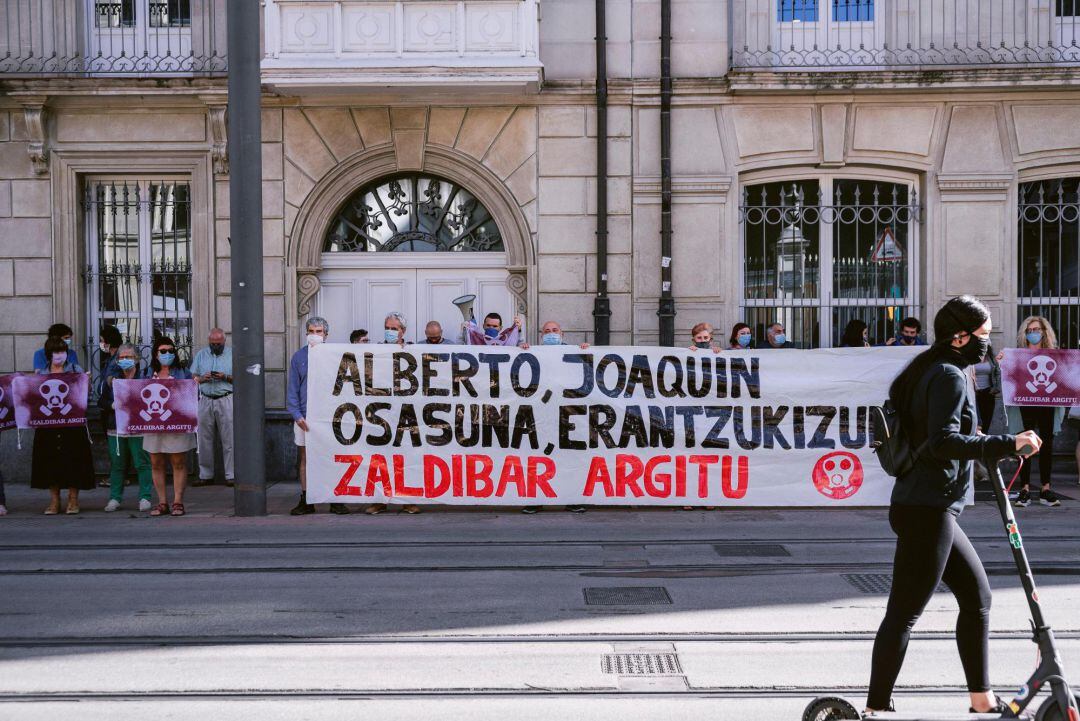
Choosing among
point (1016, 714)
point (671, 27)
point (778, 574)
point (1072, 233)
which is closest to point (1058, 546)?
point (778, 574)

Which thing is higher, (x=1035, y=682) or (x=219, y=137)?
Result: (x=219, y=137)

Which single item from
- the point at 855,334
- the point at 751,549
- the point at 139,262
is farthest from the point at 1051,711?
Result: the point at 139,262

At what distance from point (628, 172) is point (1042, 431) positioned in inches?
233

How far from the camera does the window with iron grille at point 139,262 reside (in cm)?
1479

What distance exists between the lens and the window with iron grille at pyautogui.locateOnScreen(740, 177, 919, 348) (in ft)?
48.2

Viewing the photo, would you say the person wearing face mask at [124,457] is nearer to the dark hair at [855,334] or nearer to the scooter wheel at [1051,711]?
the dark hair at [855,334]

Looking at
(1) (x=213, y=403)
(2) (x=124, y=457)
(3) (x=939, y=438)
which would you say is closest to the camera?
(3) (x=939, y=438)

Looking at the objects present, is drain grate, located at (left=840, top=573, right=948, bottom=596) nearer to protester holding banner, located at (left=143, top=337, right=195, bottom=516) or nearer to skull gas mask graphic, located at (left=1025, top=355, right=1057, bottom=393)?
skull gas mask graphic, located at (left=1025, top=355, right=1057, bottom=393)

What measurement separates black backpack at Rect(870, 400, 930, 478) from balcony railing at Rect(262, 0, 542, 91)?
10.0 meters

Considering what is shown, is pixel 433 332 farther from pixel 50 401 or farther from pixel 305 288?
pixel 50 401

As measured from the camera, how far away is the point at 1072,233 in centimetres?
1462

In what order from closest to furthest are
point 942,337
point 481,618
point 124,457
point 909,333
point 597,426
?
point 942,337 → point 481,618 → point 597,426 → point 124,457 → point 909,333

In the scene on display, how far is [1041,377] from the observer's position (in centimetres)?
1141

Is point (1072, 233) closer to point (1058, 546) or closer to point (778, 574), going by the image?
point (1058, 546)
